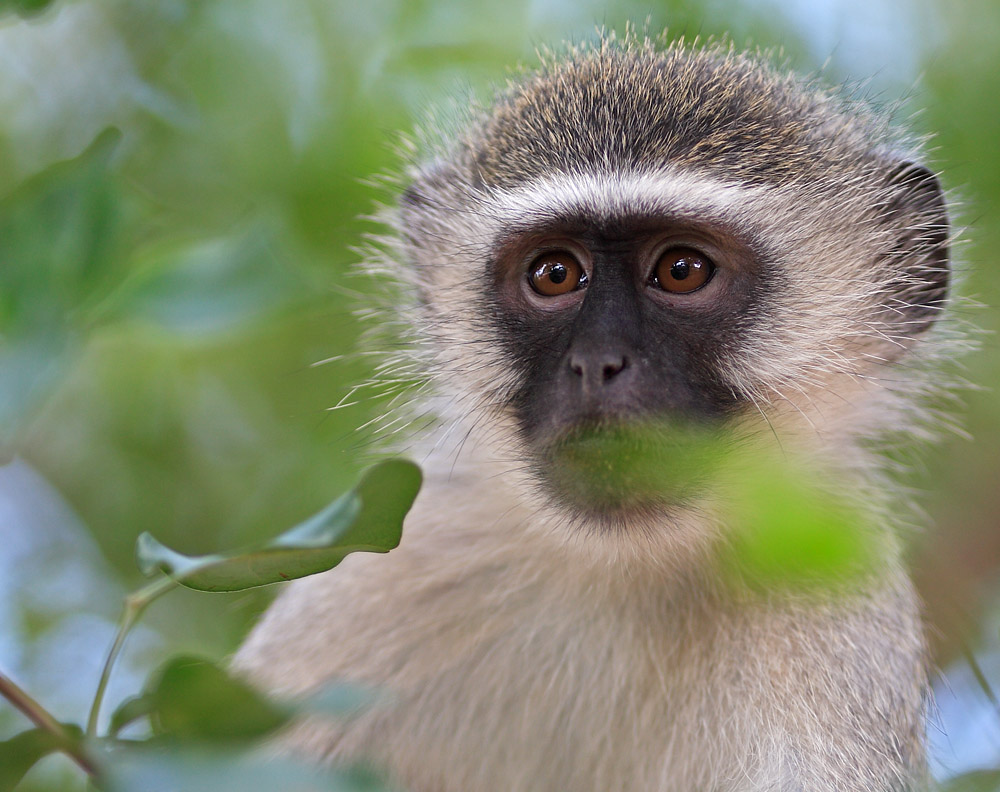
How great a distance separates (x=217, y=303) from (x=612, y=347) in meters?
1.10

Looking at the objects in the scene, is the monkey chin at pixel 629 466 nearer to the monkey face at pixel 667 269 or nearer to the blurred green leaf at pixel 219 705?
the monkey face at pixel 667 269

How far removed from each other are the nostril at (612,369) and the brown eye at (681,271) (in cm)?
54

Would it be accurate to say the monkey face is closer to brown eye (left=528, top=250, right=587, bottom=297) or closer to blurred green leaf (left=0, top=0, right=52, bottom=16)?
brown eye (left=528, top=250, right=587, bottom=297)

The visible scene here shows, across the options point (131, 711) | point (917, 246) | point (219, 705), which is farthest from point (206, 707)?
point (917, 246)

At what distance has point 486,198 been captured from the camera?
3908mm

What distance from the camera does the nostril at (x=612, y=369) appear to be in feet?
9.57

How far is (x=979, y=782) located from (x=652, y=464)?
1.11 m

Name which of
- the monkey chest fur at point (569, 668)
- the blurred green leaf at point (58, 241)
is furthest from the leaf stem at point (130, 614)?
the monkey chest fur at point (569, 668)

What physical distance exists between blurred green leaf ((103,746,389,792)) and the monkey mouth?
1.56 meters

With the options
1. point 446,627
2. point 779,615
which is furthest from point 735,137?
point 446,627

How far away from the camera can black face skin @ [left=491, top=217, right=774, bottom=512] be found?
2.94 meters

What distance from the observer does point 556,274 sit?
11.6 feet

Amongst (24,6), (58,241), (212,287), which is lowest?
(212,287)

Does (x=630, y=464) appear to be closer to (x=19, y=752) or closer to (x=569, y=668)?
(x=569, y=668)
